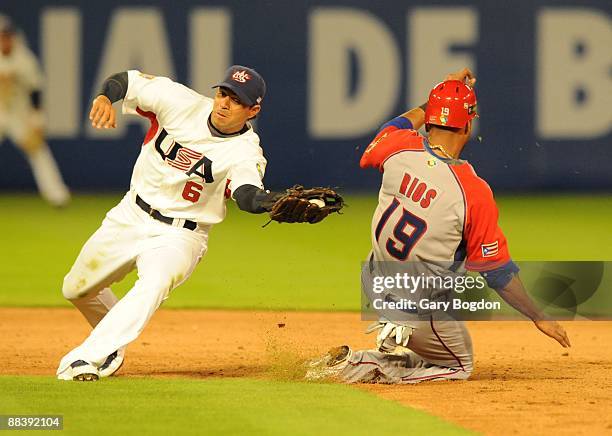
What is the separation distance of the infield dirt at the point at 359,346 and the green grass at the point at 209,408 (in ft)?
1.03

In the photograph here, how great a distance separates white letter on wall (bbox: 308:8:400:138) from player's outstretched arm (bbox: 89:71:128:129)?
33.5 ft

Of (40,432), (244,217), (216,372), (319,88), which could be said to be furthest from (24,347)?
(319,88)

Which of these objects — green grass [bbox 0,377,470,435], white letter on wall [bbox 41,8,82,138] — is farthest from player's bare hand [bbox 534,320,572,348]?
white letter on wall [bbox 41,8,82,138]

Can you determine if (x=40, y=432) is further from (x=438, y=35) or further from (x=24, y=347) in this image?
(x=438, y=35)

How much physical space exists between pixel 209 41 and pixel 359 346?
9.87 m

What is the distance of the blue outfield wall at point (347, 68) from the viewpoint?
17828mm

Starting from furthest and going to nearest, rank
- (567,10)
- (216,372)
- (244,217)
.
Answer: (567,10), (244,217), (216,372)

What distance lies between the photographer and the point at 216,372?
800 centimetres

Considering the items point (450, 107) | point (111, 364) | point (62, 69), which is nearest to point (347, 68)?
point (62, 69)

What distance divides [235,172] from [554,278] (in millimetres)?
4093

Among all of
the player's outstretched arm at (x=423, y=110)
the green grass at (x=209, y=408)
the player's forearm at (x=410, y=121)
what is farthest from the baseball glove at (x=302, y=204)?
the green grass at (x=209, y=408)

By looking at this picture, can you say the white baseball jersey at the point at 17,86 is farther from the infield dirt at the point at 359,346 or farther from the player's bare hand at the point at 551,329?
the player's bare hand at the point at 551,329

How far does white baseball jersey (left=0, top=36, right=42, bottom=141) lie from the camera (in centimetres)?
1789

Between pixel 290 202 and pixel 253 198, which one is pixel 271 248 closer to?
pixel 253 198
